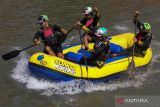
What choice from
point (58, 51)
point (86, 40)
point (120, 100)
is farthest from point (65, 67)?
point (86, 40)

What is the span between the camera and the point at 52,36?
11.5m

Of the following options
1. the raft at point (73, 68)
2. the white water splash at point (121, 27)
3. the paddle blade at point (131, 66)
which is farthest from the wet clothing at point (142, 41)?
the white water splash at point (121, 27)

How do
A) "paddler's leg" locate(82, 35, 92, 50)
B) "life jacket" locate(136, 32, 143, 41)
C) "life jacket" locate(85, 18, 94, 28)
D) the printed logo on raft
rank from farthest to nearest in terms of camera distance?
"life jacket" locate(85, 18, 94, 28)
"paddler's leg" locate(82, 35, 92, 50)
"life jacket" locate(136, 32, 143, 41)
the printed logo on raft

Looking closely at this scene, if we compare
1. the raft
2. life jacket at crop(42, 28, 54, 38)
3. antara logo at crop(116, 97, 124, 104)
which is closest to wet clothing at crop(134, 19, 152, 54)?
the raft

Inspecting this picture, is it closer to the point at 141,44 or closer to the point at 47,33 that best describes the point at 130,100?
the point at 141,44

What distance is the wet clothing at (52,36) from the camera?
11430 millimetres

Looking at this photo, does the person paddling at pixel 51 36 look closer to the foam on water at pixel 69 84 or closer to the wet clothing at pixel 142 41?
the foam on water at pixel 69 84

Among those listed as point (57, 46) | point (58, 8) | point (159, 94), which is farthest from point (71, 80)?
point (58, 8)

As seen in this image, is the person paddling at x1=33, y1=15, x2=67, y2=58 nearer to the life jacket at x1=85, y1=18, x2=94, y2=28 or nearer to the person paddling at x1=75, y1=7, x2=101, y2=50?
the person paddling at x1=75, y1=7, x2=101, y2=50

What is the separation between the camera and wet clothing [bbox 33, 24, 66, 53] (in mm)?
11430

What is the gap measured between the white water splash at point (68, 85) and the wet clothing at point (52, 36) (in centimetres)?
109

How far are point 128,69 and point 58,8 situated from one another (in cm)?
728

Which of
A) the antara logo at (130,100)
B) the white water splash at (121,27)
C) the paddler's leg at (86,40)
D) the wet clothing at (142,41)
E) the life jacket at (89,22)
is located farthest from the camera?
the white water splash at (121,27)

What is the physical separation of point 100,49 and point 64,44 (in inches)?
139
